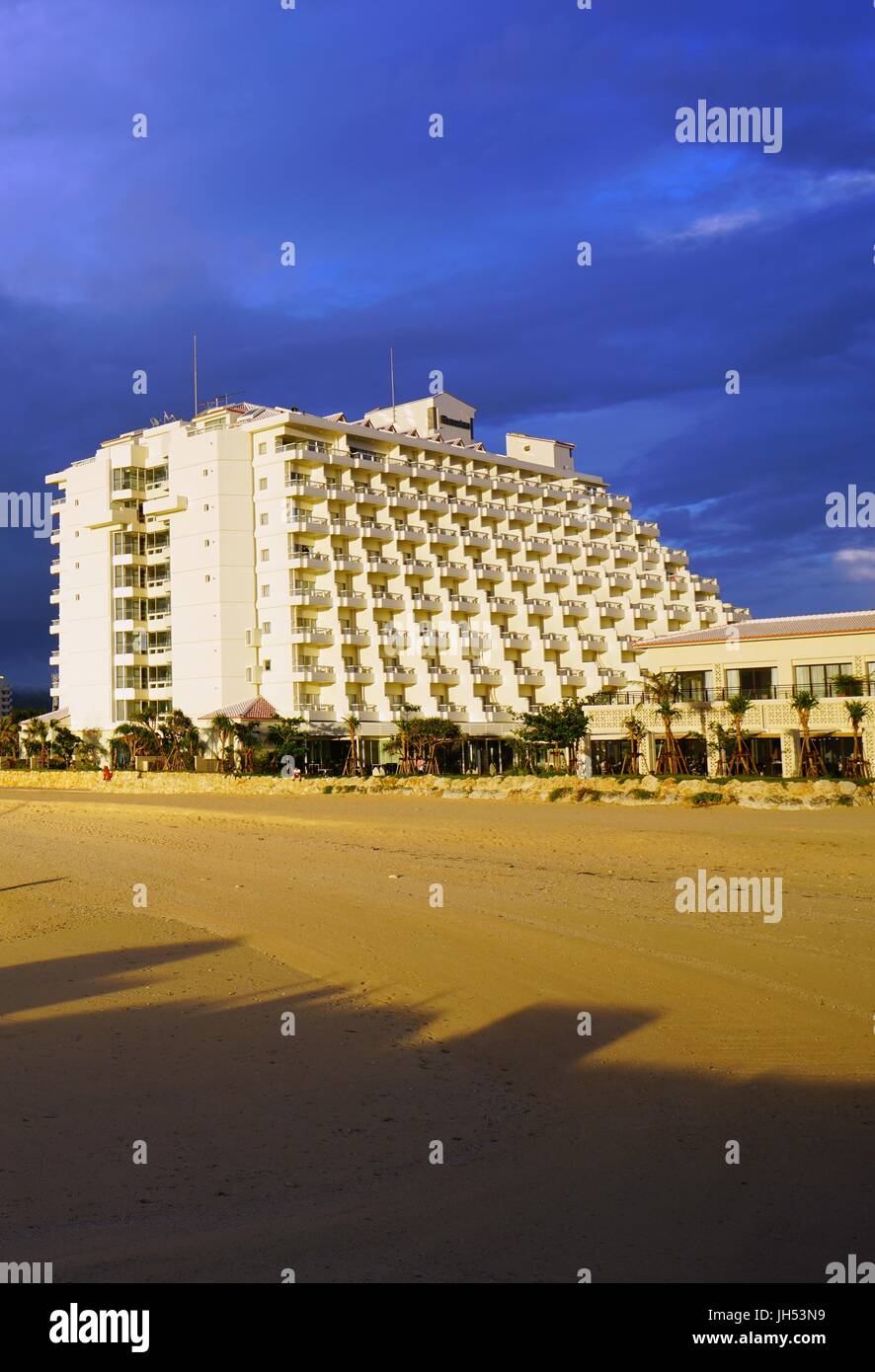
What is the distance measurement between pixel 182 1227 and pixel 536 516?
312ft

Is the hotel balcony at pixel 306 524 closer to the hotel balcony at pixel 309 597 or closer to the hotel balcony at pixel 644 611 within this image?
the hotel balcony at pixel 309 597

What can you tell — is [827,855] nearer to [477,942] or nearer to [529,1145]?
[477,942]

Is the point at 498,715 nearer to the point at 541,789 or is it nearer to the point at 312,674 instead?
the point at 312,674

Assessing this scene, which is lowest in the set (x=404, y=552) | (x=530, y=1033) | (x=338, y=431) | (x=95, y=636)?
(x=530, y=1033)

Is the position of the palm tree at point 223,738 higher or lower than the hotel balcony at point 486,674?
lower

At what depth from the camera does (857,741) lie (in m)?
51.3

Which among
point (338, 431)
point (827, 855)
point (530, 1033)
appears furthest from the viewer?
point (338, 431)

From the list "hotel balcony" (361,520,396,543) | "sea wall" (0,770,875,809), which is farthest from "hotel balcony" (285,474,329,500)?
"sea wall" (0,770,875,809)

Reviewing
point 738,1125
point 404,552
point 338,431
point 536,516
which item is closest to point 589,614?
point 536,516

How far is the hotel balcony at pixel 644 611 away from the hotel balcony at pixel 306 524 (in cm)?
3436

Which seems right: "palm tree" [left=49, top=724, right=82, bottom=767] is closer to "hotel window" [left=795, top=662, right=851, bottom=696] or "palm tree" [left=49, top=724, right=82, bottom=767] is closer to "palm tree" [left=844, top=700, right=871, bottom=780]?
"hotel window" [left=795, top=662, right=851, bottom=696]

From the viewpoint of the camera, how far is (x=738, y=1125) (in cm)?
950

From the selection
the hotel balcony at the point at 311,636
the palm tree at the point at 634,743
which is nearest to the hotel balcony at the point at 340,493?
the hotel balcony at the point at 311,636

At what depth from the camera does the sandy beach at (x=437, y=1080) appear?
24.0 feet
